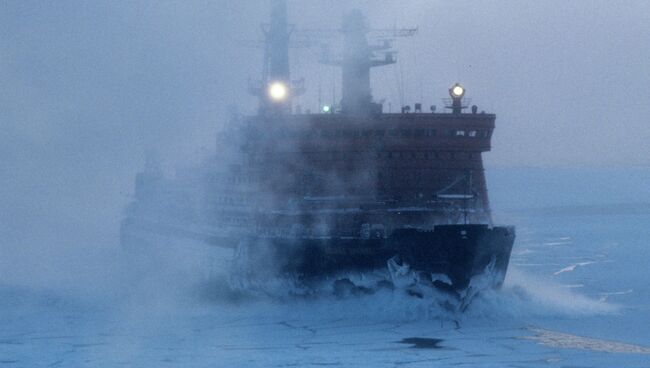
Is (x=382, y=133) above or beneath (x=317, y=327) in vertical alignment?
above

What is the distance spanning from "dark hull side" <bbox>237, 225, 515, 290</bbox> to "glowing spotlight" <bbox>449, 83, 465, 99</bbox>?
464cm

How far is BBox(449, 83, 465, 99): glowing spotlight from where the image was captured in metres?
36.8

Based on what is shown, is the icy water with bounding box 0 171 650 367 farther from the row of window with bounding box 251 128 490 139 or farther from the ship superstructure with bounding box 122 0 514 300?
the row of window with bounding box 251 128 490 139

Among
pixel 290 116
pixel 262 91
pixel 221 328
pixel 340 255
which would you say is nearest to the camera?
pixel 221 328

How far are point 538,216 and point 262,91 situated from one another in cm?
6516

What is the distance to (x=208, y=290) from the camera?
38.0m

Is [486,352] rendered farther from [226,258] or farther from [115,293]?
[115,293]

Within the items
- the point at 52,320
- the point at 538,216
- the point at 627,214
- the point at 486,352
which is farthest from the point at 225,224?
the point at 627,214

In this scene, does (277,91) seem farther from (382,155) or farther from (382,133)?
(382,155)

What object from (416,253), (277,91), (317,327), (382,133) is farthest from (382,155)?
(277,91)

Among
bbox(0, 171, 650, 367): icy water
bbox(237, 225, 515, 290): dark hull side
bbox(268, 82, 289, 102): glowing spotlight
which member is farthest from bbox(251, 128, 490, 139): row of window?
bbox(268, 82, 289, 102): glowing spotlight

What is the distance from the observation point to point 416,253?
3328 cm

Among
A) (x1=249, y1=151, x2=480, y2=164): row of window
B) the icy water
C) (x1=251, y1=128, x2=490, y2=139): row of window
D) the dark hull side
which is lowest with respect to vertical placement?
the icy water

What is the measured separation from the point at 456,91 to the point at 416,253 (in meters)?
6.13
